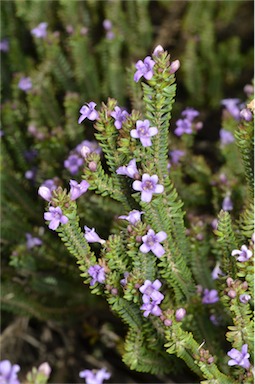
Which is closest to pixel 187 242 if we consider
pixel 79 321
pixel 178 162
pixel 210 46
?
pixel 178 162

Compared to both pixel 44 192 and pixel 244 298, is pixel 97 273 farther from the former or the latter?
pixel 244 298

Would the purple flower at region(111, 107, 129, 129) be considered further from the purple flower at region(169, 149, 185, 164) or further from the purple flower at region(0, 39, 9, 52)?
the purple flower at region(0, 39, 9, 52)

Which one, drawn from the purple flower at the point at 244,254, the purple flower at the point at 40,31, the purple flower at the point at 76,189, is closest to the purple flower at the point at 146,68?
the purple flower at the point at 76,189

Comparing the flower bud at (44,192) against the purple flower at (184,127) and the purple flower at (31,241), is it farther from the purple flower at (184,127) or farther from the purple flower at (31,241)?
the purple flower at (184,127)

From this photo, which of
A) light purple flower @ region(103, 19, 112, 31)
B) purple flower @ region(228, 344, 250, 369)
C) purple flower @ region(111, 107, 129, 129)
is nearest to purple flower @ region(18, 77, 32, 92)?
light purple flower @ region(103, 19, 112, 31)

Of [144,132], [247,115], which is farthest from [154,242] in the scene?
[247,115]

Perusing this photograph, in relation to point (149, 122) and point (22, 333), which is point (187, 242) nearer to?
point (149, 122)
